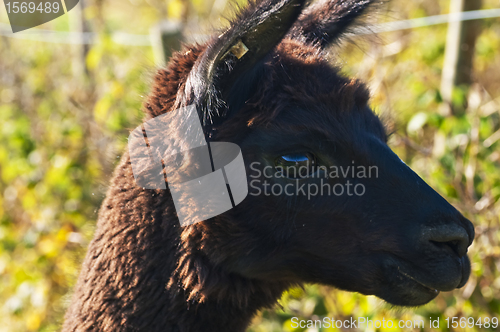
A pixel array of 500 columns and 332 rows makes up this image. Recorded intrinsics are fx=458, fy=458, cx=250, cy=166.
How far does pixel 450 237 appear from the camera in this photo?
63.5 inches

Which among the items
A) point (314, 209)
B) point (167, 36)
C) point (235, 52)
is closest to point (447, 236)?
point (314, 209)

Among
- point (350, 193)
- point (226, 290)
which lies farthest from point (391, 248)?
point (226, 290)

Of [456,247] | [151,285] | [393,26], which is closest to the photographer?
[456,247]

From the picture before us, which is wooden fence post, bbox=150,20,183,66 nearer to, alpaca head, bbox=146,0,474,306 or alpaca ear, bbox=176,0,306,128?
alpaca head, bbox=146,0,474,306

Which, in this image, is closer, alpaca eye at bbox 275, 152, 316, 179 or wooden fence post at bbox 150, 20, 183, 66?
alpaca eye at bbox 275, 152, 316, 179

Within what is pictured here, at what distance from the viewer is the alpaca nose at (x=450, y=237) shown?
1.61 meters

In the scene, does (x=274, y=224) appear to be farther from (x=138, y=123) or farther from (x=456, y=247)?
(x=138, y=123)

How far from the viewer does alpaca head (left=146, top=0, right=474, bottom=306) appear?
1665mm

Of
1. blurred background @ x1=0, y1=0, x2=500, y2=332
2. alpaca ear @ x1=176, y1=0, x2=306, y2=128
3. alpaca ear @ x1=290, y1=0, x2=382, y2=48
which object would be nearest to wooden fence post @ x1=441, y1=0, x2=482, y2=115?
blurred background @ x1=0, y1=0, x2=500, y2=332

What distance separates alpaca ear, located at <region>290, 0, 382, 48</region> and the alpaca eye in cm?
75

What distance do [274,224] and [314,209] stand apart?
161 mm

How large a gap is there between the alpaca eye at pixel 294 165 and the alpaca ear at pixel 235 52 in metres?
0.29

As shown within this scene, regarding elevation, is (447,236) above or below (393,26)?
below

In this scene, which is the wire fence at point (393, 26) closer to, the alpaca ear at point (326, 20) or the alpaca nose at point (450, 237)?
the alpaca ear at point (326, 20)
